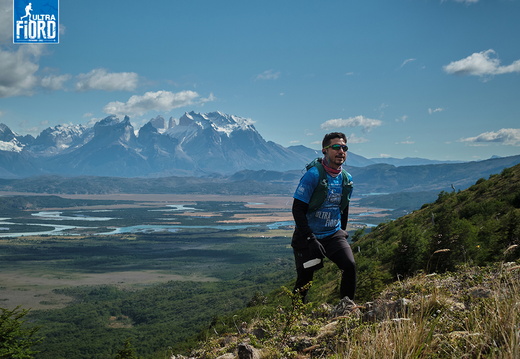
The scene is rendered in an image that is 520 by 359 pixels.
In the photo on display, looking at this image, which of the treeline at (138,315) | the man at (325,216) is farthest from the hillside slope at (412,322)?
the treeline at (138,315)

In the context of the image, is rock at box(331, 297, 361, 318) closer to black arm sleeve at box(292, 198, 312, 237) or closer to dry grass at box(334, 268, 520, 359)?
dry grass at box(334, 268, 520, 359)

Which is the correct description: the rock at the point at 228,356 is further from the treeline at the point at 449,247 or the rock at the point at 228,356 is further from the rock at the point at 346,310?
the treeline at the point at 449,247

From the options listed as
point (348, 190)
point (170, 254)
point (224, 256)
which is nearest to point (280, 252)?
point (224, 256)

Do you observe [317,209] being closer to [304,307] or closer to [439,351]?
[304,307]

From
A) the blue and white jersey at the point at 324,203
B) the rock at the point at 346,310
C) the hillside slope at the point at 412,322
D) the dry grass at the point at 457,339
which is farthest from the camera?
the blue and white jersey at the point at 324,203

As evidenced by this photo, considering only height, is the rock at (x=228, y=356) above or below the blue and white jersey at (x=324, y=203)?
below

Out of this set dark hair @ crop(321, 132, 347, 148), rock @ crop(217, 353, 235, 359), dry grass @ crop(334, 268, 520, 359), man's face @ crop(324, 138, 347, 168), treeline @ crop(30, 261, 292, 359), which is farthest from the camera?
treeline @ crop(30, 261, 292, 359)

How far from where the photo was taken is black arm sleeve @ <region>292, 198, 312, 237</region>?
5.78 m

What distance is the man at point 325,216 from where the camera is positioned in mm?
5832

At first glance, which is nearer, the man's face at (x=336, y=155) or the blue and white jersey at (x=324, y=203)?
the blue and white jersey at (x=324, y=203)

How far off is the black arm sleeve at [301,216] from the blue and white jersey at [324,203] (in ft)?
0.27

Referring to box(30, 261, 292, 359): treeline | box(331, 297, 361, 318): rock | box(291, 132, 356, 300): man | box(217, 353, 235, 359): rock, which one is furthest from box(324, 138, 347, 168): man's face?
box(30, 261, 292, 359): treeline

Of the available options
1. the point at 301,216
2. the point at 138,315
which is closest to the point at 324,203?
the point at 301,216

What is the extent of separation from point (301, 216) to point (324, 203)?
0.49 m
